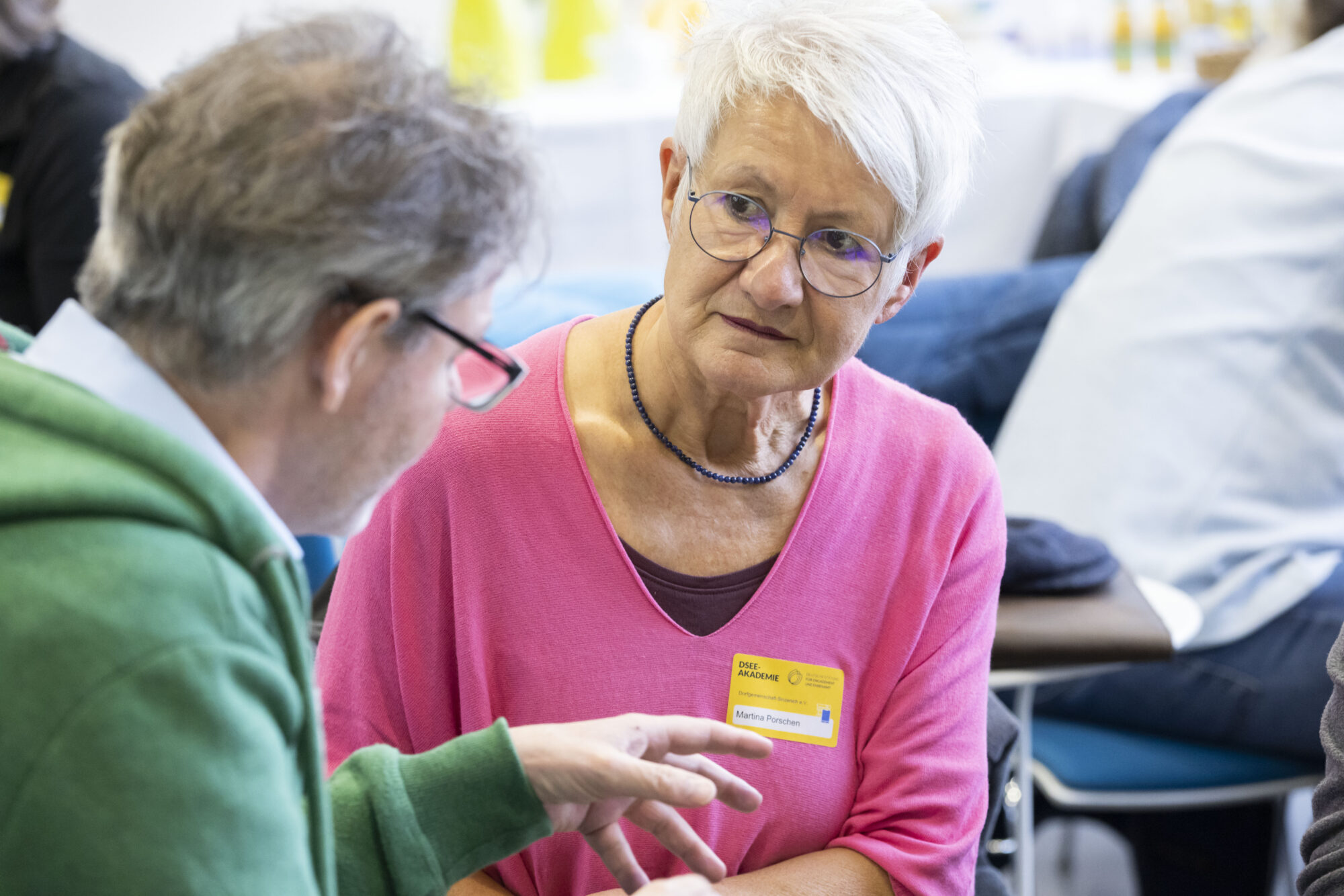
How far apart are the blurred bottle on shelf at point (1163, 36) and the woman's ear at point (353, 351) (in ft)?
13.9

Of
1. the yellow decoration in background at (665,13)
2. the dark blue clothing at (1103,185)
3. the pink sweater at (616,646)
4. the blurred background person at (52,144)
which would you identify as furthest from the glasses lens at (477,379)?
the yellow decoration in background at (665,13)

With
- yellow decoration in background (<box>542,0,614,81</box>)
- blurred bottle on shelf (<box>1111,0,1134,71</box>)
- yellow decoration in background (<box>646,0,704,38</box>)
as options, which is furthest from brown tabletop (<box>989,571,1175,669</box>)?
blurred bottle on shelf (<box>1111,0,1134,71</box>)

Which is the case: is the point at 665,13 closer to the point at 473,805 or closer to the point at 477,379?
the point at 477,379

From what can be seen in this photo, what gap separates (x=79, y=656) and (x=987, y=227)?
3678mm

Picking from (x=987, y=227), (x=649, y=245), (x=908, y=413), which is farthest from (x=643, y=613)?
(x=987, y=227)

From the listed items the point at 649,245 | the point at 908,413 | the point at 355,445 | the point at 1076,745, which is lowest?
the point at 1076,745

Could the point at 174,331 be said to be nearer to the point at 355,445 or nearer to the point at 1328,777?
the point at 355,445

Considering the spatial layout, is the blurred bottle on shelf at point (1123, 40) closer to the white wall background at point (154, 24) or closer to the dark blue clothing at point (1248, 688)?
the white wall background at point (154, 24)

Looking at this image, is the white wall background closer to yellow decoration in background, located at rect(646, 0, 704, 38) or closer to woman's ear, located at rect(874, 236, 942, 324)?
yellow decoration in background, located at rect(646, 0, 704, 38)

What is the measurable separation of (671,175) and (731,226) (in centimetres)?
15

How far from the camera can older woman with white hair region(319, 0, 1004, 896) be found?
1.24 m

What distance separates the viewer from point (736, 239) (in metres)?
1.26

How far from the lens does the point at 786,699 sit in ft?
4.43

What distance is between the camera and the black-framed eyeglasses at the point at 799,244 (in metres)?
1.25
